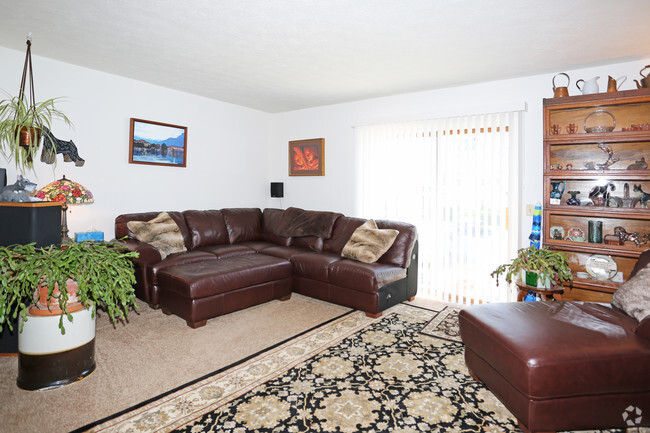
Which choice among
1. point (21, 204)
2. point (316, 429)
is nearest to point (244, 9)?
point (21, 204)

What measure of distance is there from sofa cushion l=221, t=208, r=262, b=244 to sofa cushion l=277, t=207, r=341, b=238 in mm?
432

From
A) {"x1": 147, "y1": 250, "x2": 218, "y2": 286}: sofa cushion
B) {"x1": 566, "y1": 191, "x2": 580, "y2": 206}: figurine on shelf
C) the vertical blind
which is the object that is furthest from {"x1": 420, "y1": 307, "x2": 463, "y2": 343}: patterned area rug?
{"x1": 147, "y1": 250, "x2": 218, "y2": 286}: sofa cushion

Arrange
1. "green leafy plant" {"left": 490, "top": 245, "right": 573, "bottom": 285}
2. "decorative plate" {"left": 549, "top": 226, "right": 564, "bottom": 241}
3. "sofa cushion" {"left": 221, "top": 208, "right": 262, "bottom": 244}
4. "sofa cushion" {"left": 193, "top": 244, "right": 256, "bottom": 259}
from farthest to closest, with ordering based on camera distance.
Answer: "sofa cushion" {"left": 221, "top": 208, "right": 262, "bottom": 244}, "sofa cushion" {"left": 193, "top": 244, "right": 256, "bottom": 259}, "decorative plate" {"left": 549, "top": 226, "right": 564, "bottom": 241}, "green leafy plant" {"left": 490, "top": 245, "right": 573, "bottom": 285}

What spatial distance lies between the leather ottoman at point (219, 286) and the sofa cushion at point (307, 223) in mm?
844

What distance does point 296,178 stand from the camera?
19.2 feet

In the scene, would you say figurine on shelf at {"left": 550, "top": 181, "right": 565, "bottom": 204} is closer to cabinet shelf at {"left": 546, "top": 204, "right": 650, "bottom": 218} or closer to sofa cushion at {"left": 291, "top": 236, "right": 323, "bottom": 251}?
cabinet shelf at {"left": 546, "top": 204, "right": 650, "bottom": 218}

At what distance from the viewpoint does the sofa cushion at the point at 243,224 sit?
5.01 m

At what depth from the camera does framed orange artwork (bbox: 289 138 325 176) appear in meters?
5.50

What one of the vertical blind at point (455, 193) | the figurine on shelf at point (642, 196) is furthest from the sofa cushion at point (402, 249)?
the figurine on shelf at point (642, 196)

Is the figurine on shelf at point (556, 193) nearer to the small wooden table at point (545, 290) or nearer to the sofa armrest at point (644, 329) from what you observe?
the small wooden table at point (545, 290)

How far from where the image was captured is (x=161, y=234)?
13.2ft

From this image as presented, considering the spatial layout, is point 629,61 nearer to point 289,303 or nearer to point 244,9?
point 244,9

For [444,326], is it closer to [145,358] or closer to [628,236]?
[628,236]

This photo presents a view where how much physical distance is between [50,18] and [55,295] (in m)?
2.13
